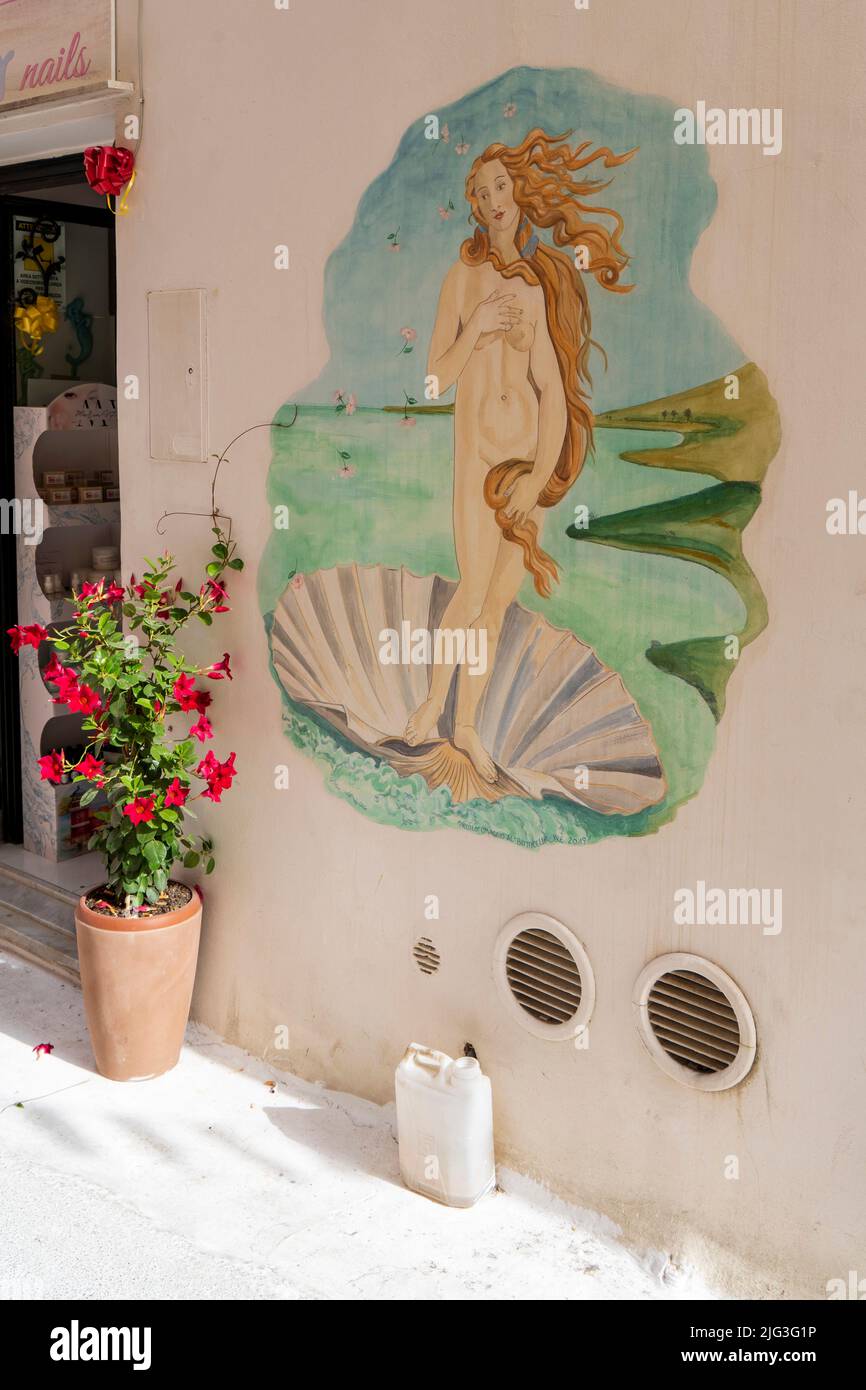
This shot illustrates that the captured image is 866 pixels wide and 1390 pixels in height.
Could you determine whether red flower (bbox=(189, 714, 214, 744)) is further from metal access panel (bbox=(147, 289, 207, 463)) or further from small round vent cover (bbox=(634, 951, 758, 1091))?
small round vent cover (bbox=(634, 951, 758, 1091))

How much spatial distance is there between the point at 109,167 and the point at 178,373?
585 millimetres

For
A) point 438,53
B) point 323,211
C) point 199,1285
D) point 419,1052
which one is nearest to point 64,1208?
point 199,1285

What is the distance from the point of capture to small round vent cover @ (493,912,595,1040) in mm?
2854

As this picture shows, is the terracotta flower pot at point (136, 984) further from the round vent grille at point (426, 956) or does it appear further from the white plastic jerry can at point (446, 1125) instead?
the white plastic jerry can at point (446, 1125)

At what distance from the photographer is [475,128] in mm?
2816

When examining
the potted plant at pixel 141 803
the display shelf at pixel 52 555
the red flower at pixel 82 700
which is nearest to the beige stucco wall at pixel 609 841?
the potted plant at pixel 141 803

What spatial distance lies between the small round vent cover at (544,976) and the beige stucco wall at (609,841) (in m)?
0.04

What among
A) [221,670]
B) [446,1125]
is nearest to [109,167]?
[221,670]

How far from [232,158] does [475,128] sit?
83cm

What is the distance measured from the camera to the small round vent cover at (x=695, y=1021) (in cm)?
259

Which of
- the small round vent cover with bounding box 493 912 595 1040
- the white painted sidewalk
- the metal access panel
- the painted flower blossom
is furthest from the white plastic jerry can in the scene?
the metal access panel

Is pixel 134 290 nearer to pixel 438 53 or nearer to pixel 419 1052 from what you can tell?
pixel 438 53

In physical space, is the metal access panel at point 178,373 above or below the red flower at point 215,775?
above

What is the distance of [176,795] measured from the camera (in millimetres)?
3438
